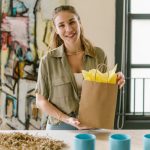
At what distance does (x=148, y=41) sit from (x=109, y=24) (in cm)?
52

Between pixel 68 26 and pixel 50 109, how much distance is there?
514 mm

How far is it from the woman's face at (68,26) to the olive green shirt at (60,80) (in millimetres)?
105

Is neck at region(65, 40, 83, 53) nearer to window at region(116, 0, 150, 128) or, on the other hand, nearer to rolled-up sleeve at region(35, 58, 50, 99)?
rolled-up sleeve at region(35, 58, 50, 99)

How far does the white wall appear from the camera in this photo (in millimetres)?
3145

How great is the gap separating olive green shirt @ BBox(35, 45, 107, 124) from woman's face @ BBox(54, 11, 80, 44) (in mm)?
105

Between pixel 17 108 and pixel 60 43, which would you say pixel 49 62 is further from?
pixel 17 108

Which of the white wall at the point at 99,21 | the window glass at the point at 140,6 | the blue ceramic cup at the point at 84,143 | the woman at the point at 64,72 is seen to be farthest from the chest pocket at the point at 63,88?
the window glass at the point at 140,6

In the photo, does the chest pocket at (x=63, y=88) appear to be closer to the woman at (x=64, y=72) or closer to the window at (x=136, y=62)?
the woman at (x=64, y=72)

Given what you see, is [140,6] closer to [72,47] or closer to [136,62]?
[136,62]

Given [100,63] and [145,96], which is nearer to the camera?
[100,63]

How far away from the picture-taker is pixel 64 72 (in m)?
2.02

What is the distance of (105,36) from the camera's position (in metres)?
3.19

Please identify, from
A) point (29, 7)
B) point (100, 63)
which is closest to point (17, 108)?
point (29, 7)

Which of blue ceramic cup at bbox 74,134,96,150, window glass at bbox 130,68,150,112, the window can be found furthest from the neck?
window glass at bbox 130,68,150,112
